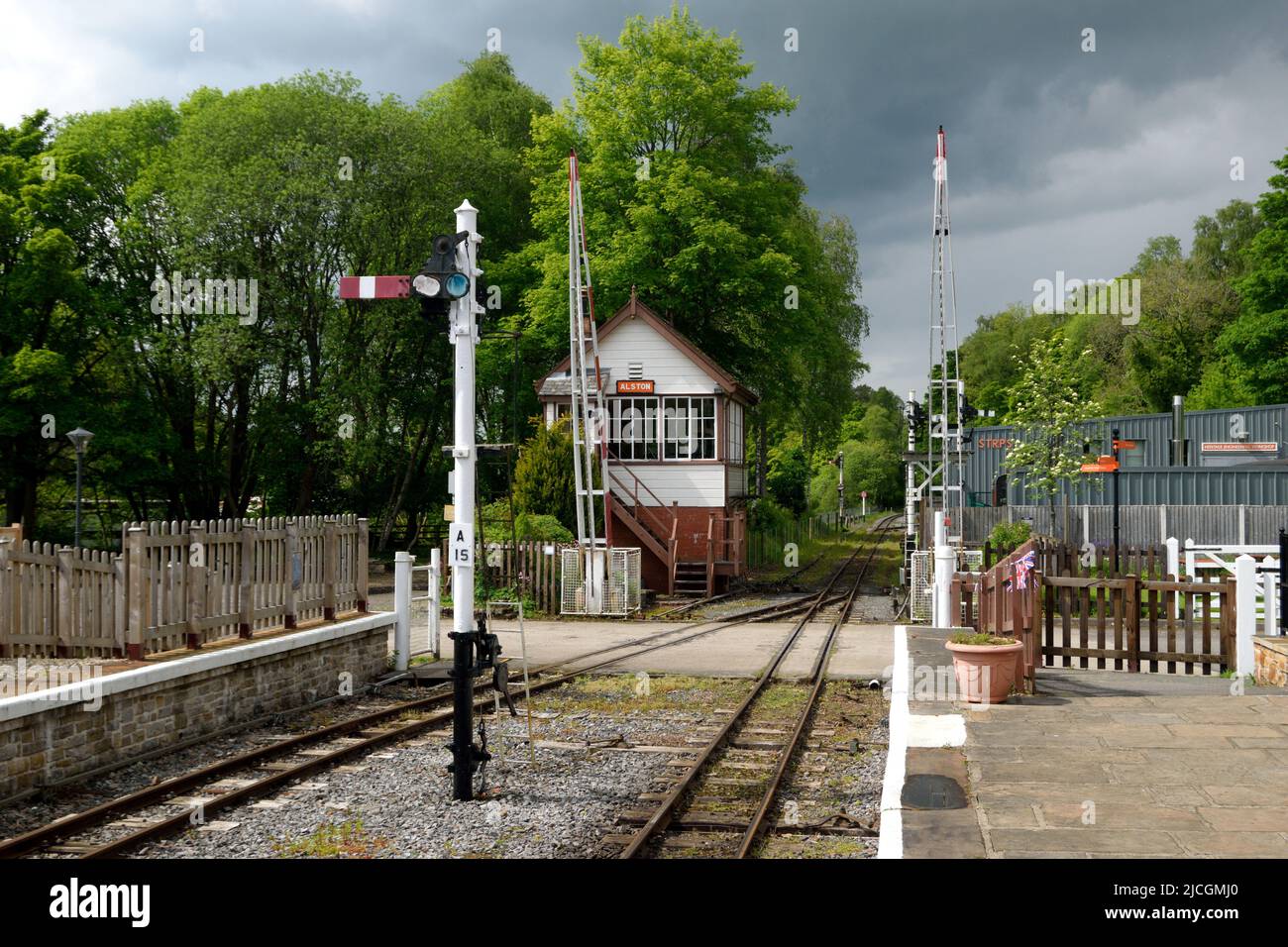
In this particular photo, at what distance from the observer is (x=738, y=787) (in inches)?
343

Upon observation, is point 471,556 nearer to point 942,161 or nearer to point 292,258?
point 942,161

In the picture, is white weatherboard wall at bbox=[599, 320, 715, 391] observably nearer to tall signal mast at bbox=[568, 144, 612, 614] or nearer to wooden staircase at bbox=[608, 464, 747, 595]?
tall signal mast at bbox=[568, 144, 612, 614]

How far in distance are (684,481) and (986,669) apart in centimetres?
2121

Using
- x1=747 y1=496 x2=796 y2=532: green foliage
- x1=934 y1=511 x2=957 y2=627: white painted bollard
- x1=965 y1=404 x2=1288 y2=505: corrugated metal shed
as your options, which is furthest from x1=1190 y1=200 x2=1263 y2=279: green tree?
x1=934 y1=511 x2=957 y2=627: white painted bollard

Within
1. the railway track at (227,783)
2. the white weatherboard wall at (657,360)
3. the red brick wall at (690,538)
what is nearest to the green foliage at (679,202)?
the white weatherboard wall at (657,360)

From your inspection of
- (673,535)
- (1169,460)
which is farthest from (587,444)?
(1169,460)

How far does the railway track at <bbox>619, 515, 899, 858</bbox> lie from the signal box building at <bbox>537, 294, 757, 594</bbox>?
14657 mm

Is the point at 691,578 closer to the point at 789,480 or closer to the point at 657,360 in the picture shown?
the point at 657,360

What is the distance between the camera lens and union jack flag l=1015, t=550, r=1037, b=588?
10039mm

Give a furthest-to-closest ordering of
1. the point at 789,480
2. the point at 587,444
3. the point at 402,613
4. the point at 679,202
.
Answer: the point at 789,480
the point at 679,202
the point at 587,444
the point at 402,613

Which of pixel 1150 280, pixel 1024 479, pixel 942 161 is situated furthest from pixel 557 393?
pixel 1150 280

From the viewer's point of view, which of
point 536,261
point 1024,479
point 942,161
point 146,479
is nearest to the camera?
point 942,161

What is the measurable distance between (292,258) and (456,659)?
28760mm

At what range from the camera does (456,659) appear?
8305 mm
